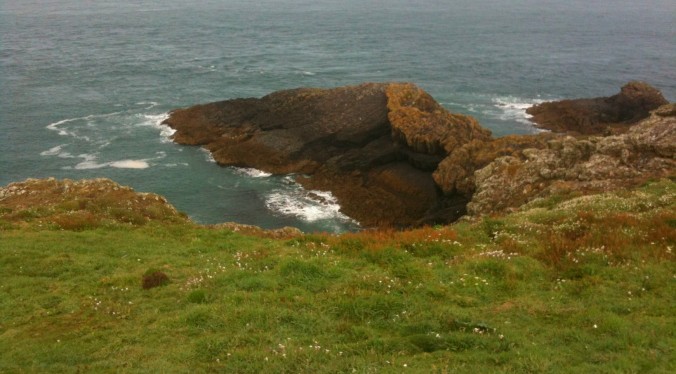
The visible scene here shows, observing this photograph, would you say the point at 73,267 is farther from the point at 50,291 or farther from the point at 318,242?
the point at 318,242

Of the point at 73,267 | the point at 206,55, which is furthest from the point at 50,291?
the point at 206,55

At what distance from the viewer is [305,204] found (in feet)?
157

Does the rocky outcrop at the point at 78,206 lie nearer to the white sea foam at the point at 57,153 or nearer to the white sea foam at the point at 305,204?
the white sea foam at the point at 305,204

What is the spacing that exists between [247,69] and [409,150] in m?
48.0

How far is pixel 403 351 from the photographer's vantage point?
40.9 feet

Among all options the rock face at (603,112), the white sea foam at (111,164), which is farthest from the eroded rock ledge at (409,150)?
the white sea foam at (111,164)

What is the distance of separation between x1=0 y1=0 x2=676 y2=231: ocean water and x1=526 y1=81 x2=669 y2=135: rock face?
3.64 m

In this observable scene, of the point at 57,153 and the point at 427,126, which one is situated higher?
the point at 427,126

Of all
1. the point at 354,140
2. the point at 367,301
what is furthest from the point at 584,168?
the point at 354,140

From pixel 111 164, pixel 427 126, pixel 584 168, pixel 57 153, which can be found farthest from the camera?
pixel 57 153

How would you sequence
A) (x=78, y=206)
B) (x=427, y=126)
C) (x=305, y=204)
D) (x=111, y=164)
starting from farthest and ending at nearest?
(x=111, y=164)
(x=427, y=126)
(x=305, y=204)
(x=78, y=206)

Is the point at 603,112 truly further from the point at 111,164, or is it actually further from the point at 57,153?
the point at 57,153

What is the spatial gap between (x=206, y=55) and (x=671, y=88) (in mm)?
75176

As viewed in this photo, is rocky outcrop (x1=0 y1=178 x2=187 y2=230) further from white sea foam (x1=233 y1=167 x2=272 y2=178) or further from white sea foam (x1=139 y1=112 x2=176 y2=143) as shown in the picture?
white sea foam (x1=139 y1=112 x2=176 y2=143)
